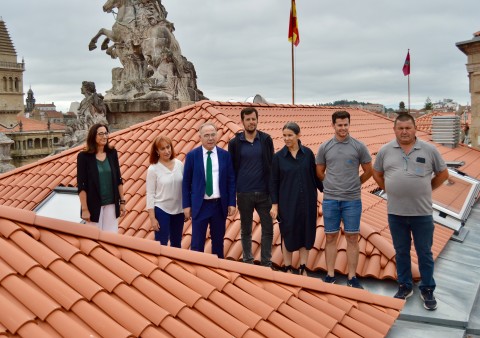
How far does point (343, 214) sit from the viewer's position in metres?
4.44

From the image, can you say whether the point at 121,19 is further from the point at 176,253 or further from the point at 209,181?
the point at 176,253

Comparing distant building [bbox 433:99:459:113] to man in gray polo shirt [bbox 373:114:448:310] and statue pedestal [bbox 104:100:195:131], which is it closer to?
statue pedestal [bbox 104:100:195:131]

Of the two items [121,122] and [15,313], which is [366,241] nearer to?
[15,313]

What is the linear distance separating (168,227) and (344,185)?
5.63 feet

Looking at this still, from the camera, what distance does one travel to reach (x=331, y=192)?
14.4 feet

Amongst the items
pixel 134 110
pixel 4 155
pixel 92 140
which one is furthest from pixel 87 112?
pixel 92 140

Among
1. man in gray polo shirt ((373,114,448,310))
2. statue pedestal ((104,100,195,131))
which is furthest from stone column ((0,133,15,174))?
man in gray polo shirt ((373,114,448,310))

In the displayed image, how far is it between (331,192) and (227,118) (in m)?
3.32

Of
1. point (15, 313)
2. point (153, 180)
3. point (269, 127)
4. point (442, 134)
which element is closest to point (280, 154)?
point (153, 180)

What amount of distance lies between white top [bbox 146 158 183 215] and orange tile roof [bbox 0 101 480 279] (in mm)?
753

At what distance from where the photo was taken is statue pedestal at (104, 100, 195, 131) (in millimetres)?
10828

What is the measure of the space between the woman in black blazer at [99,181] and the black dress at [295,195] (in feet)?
5.02

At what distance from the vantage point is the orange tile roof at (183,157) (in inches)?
189

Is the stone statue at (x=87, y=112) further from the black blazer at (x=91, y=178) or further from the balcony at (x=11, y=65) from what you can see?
the balcony at (x=11, y=65)
